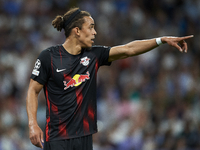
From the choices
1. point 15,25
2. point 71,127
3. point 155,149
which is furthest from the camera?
point 15,25

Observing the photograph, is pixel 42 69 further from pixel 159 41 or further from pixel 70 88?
pixel 159 41

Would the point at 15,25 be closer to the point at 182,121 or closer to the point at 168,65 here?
the point at 168,65

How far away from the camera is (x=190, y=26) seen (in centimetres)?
1089

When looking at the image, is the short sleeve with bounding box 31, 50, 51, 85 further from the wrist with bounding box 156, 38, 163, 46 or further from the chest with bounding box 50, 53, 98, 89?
the wrist with bounding box 156, 38, 163, 46

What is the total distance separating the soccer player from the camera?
14.3ft

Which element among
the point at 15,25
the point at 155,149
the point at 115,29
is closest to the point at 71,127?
the point at 155,149

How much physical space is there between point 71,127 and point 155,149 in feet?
12.9

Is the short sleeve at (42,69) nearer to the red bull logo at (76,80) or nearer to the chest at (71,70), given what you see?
the chest at (71,70)

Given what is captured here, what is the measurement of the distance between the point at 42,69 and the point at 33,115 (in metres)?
0.56

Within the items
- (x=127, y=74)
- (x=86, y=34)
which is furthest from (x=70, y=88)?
(x=127, y=74)

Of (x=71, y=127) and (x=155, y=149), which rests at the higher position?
(x=71, y=127)

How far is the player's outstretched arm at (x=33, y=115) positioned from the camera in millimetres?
4156

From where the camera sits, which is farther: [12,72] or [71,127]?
[12,72]

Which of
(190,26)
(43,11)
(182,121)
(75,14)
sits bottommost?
(182,121)
